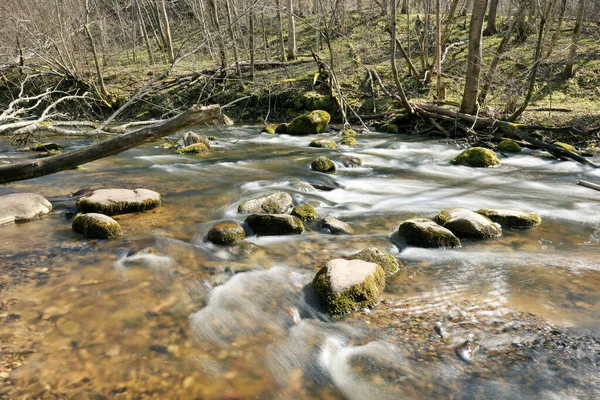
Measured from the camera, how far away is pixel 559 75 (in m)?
15.8

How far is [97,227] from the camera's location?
4.93 meters

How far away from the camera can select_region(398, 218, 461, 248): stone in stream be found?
480 centimetres

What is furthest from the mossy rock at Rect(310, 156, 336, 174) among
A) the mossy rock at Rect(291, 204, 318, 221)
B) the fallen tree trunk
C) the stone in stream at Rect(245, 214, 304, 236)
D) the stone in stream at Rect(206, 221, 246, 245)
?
the stone in stream at Rect(206, 221, 246, 245)

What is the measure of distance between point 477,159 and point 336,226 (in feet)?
19.1

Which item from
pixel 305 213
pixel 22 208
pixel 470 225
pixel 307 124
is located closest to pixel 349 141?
Result: pixel 307 124

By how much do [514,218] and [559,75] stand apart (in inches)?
548

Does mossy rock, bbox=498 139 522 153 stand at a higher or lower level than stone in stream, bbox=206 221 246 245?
lower

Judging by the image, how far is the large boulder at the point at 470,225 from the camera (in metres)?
5.08

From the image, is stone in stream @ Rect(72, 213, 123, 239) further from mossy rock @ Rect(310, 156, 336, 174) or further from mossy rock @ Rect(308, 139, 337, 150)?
mossy rock @ Rect(308, 139, 337, 150)

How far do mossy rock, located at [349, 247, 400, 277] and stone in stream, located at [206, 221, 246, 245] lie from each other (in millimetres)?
1626

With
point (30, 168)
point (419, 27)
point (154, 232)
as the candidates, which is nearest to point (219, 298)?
point (154, 232)

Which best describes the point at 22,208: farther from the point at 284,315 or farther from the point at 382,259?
the point at 382,259

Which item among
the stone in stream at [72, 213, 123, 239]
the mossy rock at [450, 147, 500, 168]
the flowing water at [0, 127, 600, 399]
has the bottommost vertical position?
the mossy rock at [450, 147, 500, 168]

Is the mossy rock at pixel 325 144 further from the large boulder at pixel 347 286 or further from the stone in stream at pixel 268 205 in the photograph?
Answer: the large boulder at pixel 347 286
